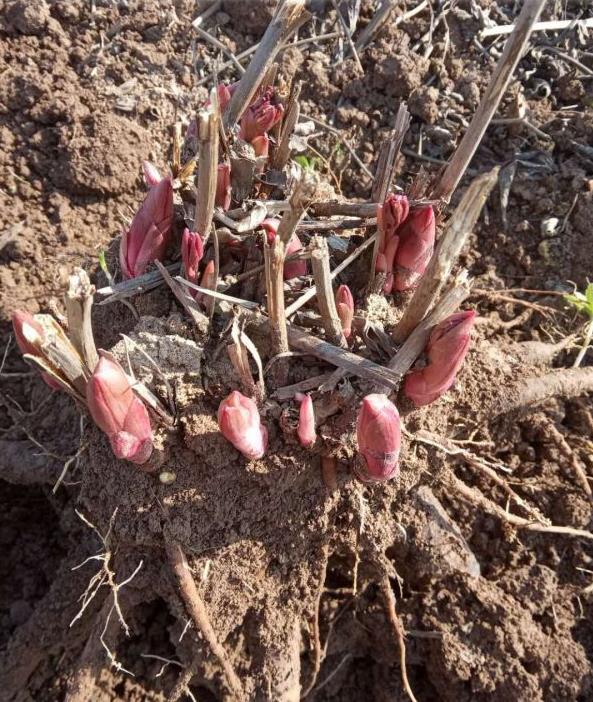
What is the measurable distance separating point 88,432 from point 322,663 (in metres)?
1.05

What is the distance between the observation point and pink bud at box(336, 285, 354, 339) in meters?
1.33

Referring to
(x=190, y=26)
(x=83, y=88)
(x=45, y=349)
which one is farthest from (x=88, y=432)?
(x=190, y=26)

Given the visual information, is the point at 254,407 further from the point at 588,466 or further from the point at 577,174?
the point at 577,174

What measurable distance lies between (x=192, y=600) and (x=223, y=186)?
3.38 ft

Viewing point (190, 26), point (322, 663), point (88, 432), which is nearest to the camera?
point (88, 432)

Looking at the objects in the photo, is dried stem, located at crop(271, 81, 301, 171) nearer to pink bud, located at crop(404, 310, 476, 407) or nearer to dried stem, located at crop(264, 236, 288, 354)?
dried stem, located at crop(264, 236, 288, 354)

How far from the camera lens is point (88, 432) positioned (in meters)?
1.48

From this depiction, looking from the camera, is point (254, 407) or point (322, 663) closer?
point (254, 407)

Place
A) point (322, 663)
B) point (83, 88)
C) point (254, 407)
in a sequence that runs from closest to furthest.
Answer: point (254, 407) → point (322, 663) → point (83, 88)

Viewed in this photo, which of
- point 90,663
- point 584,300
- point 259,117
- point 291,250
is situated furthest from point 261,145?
point 90,663

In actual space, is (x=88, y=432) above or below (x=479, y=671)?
above

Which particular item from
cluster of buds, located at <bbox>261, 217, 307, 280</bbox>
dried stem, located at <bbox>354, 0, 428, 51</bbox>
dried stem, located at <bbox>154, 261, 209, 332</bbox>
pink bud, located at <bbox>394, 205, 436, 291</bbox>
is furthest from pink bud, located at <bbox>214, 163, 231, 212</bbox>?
dried stem, located at <bbox>354, 0, 428, 51</bbox>

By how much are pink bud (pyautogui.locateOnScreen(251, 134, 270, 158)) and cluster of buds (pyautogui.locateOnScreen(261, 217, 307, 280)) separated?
0.23 m

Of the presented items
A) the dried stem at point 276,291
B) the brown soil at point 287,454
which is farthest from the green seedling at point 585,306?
the dried stem at point 276,291
